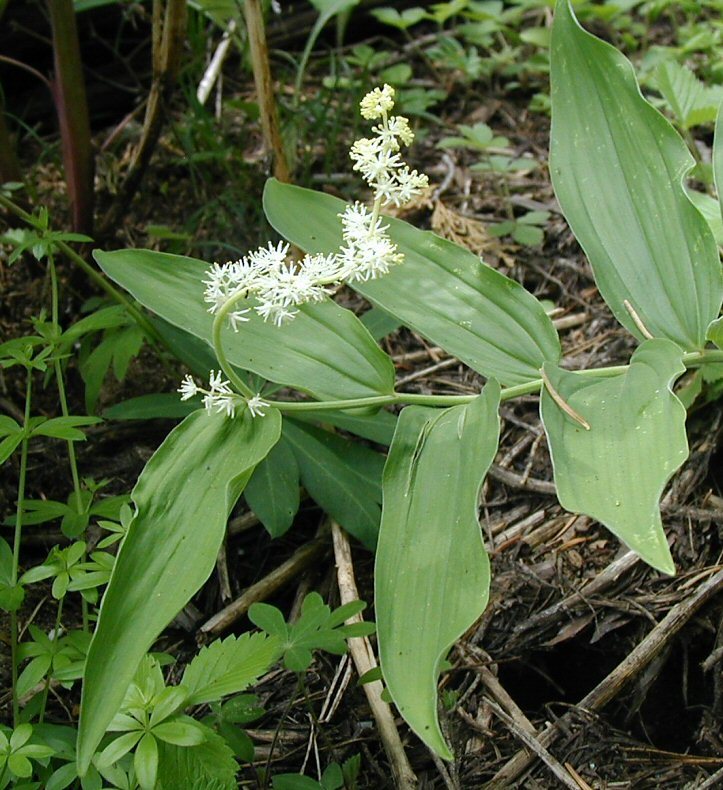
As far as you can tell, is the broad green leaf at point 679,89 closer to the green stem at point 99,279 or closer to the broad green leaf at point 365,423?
the broad green leaf at point 365,423

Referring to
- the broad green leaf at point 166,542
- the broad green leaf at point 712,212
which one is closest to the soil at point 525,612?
the broad green leaf at point 712,212

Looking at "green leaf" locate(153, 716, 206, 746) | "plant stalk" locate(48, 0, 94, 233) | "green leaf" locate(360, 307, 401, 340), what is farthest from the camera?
"plant stalk" locate(48, 0, 94, 233)

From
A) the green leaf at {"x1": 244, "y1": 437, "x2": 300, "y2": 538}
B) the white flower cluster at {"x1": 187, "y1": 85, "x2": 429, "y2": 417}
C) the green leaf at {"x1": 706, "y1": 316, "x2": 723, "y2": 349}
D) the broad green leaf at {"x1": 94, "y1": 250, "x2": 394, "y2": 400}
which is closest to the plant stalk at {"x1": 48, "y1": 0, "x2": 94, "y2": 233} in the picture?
the broad green leaf at {"x1": 94, "y1": 250, "x2": 394, "y2": 400}

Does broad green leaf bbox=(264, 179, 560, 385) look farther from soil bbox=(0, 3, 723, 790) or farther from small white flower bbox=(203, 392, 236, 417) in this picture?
soil bbox=(0, 3, 723, 790)

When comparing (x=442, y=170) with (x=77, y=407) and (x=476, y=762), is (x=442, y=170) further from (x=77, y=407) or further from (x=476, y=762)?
(x=476, y=762)

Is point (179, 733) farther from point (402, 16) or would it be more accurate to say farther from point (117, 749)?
point (402, 16)

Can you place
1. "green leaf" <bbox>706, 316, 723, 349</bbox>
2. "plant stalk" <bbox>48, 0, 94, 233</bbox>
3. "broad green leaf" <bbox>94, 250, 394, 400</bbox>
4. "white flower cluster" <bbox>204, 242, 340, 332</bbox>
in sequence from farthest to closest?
1. "plant stalk" <bbox>48, 0, 94, 233</bbox>
2. "broad green leaf" <bbox>94, 250, 394, 400</bbox>
3. "green leaf" <bbox>706, 316, 723, 349</bbox>
4. "white flower cluster" <bbox>204, 242, 340, 332</bbox>
